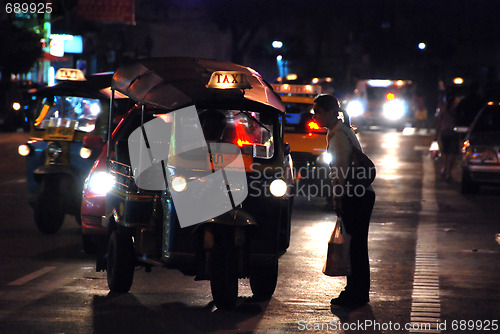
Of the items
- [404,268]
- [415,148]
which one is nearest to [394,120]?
[415,148]

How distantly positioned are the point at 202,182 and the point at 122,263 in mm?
A: 1099

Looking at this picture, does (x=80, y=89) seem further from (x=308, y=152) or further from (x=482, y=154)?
(x=482, y=154)

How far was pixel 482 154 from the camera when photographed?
1645 centimetres

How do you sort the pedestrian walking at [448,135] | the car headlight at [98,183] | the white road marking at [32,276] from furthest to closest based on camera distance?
the pedestrian walking at [448,135] → the car headlight at [98,183] → the white road marking at [32,276]

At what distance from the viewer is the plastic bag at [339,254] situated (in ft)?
25.7

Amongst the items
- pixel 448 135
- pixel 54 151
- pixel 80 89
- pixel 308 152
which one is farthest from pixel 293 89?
pixel 54 151

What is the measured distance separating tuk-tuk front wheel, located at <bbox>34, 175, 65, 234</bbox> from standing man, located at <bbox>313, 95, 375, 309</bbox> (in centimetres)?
465

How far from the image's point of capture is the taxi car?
53.5 feet

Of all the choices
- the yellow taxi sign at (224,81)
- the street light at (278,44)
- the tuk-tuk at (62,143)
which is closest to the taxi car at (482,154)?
the tuk-tuk at (62,143)

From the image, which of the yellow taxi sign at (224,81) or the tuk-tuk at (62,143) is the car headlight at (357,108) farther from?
the yellow taxi sign at (224,81)

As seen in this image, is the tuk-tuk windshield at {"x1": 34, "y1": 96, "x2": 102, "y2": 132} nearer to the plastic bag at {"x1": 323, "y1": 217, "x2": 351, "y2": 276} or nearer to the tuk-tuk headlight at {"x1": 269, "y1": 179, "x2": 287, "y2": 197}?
the tuk-tuk headlight at {"x1": 269, "y1": 179, "x2": 287, "y2": 197}

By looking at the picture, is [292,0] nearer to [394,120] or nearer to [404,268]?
[394,120]

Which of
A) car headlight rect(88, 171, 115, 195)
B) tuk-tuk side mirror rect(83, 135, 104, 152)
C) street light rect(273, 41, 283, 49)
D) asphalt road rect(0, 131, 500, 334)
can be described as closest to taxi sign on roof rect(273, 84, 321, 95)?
asphalt road rect(0, 131, 500, 334)

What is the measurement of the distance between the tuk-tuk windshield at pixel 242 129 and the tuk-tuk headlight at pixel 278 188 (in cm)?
43
